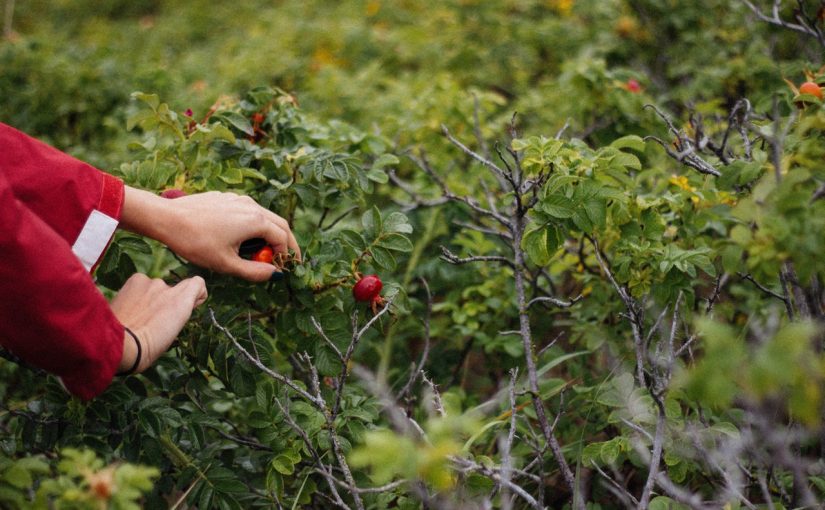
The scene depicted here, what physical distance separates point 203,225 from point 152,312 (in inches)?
7.9

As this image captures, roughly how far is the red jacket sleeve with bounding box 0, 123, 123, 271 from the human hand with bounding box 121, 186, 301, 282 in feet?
0.16

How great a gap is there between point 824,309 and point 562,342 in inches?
35.5

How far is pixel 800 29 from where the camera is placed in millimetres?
1884

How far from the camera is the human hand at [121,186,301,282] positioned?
4.60 ft

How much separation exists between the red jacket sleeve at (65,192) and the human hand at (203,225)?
5cm

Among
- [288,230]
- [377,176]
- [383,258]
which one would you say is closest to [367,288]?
[383,258]

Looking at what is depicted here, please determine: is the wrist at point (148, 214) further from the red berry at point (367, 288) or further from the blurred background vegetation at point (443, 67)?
the blurred background vegetation at point (443, 67)

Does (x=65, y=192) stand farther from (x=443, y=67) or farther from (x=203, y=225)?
(x=443, y=67)

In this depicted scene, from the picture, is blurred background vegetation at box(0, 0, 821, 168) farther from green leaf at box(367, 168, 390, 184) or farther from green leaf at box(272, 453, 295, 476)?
green leaf at box(272, 453, 295, 476)

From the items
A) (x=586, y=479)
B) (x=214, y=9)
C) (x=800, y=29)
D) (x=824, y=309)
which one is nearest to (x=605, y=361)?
(x=586, y=479)

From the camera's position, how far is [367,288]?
5.02 feet

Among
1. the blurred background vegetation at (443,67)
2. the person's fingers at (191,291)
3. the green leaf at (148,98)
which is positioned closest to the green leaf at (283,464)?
the person's fingers at (191,291)

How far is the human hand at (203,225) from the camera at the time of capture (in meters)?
1.40

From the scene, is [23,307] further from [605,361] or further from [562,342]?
[562,342]
